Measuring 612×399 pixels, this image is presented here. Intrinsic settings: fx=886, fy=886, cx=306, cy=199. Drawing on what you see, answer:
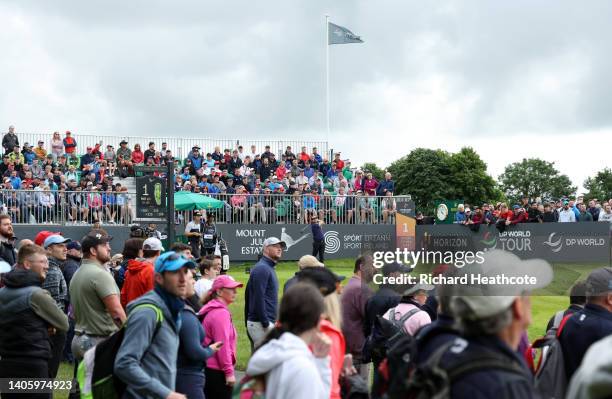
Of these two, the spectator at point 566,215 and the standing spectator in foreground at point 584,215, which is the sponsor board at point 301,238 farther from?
the standing spectator in foreground at point 584,215

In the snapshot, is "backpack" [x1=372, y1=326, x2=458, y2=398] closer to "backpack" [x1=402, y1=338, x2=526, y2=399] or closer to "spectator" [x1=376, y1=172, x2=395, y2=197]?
"backpack" [x1=402, y1=338, x2=526, y2=399]

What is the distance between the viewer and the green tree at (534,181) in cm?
13750

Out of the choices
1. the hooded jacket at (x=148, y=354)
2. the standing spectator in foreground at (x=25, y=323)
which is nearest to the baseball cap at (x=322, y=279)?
the hooded jacket at (x=148, y=354)

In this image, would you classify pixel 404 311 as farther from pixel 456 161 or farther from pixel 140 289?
pixel 456 161

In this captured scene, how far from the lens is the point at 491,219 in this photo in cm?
3428

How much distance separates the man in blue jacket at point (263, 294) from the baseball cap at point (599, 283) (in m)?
3.94

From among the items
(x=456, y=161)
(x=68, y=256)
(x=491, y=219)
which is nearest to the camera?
(x=68, y=256)

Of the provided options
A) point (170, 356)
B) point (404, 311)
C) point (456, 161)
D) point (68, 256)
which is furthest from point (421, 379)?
point (456, 161)

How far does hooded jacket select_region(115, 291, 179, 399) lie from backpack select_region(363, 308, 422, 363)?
2.45 metres

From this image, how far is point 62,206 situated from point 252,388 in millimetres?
27191

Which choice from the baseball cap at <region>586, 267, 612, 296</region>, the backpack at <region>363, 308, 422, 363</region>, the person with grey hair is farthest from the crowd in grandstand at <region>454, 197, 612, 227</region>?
the person with grey hair

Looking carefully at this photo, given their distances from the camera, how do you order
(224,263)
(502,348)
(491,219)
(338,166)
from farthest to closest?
(338,166), (491,219), (224,263), (502,348)

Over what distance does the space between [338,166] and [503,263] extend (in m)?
35.9

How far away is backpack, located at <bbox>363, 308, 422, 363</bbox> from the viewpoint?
7.75 m
